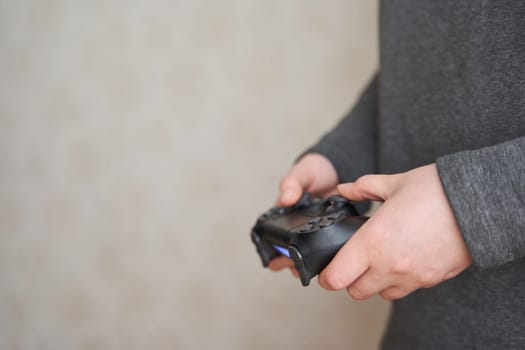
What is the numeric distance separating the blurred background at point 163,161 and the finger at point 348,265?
0.83m

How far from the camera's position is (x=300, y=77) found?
120 cm

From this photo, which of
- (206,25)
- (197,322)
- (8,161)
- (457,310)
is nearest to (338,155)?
(457,310)

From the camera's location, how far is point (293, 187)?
22.5 inches

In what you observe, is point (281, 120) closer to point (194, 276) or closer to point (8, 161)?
point (194, 276)

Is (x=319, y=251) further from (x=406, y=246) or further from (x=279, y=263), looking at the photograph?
(x=279, y=263)

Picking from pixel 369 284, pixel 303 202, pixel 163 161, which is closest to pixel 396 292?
pixel 369 284

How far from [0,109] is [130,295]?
641 millimetres

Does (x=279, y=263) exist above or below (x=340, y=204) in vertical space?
below

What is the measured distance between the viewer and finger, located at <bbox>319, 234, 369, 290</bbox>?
1.22ft

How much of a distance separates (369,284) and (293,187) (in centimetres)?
22

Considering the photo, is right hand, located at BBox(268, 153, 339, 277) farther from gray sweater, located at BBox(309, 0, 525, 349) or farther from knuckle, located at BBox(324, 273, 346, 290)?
knuckle, located at BBox(324, 273, 346, 290)

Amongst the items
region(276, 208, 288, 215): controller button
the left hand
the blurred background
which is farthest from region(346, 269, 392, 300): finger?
the blurred background

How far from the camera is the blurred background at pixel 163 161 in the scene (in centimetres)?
107

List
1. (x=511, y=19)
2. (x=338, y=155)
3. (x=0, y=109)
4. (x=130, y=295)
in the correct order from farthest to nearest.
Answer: (x=130, y=295) < (x=0, y=109) < (x=338, y=155) < (x=511, y=19)
